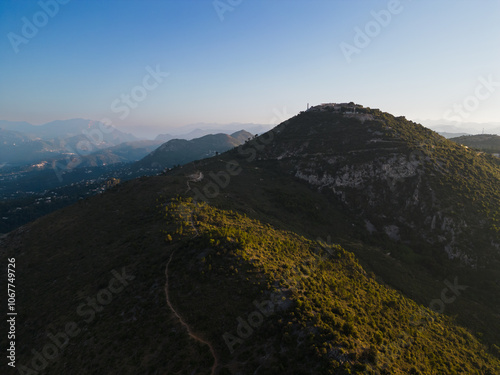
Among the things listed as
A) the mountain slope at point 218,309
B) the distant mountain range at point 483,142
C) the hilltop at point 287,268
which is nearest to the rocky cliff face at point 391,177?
the hilltop at point 287,268

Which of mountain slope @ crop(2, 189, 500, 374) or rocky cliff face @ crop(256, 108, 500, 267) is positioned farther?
rocky cliff face @ crop(256, 108, 500, 267)

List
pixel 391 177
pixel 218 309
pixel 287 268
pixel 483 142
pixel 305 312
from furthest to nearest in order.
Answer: pixel 483 142, pixel 391 177, pixel 287 268, pixel 218 309, pixel 305 312

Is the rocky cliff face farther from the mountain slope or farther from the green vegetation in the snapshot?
the green vegetation

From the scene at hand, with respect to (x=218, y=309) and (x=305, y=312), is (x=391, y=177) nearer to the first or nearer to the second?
(x=305, y=312)

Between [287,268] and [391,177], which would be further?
[391,177]

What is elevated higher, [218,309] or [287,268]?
[287,268]

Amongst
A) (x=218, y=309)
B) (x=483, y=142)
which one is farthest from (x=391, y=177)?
(x=483, y=142)

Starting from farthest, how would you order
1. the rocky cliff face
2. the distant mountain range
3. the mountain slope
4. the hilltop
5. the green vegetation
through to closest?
the distant mountain range
the rocky cliff face
the hilltop
the mountain slope
the green vegetation

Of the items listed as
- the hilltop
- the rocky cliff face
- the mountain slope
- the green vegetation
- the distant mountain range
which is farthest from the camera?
the distant mountain range

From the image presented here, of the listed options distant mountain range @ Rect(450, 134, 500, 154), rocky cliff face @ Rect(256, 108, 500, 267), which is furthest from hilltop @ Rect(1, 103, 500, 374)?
distant mountain range @ Rect(450, 134, 500, 154)

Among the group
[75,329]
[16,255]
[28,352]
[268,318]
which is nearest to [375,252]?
[268,318]

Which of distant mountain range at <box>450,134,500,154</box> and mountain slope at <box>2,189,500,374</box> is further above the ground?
distant mountain range at <box>450,134,500,154</box>
